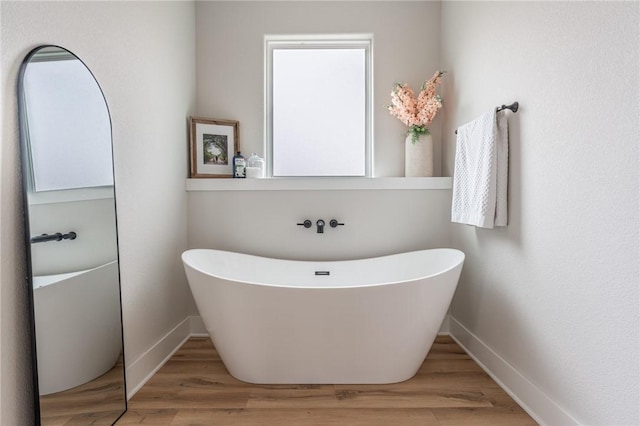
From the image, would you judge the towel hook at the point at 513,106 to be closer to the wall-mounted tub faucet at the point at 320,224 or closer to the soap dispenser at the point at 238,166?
the wall-mounted tub faucet at the point at 320,224

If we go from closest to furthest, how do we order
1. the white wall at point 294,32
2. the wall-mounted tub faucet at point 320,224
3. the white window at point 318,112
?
the wall-mounted tub faucet at point 320,224
the white wall at point 294,32
the white window at point 318,112

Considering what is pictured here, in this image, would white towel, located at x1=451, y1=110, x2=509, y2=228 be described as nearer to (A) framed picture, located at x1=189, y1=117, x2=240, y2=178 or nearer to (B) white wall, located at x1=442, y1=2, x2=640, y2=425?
(B) white wall, located at x1=442, y1=2, x2=640, y2=425

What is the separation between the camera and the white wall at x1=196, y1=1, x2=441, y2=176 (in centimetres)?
239

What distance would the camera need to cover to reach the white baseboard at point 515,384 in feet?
4.16

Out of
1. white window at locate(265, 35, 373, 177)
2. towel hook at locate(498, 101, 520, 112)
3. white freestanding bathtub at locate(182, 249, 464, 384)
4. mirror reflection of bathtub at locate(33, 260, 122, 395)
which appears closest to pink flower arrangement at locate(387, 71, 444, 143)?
white window at locate(265, 35, 373, 177)

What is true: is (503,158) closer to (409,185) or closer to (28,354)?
(409,185)

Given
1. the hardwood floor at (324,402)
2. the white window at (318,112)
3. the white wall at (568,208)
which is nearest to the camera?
the white wall at (568,208)

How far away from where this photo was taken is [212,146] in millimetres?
2322

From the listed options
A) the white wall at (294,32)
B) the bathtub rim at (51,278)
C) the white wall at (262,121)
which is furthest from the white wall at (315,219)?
the bathtub rim at (51,278)

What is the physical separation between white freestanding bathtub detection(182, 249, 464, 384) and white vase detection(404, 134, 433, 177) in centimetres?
81

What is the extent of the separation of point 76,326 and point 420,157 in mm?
2134

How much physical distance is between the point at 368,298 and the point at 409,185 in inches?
41.8

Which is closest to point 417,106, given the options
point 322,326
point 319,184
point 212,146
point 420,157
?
point 420,157

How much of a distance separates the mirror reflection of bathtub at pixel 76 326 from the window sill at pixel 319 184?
3.06 ft
